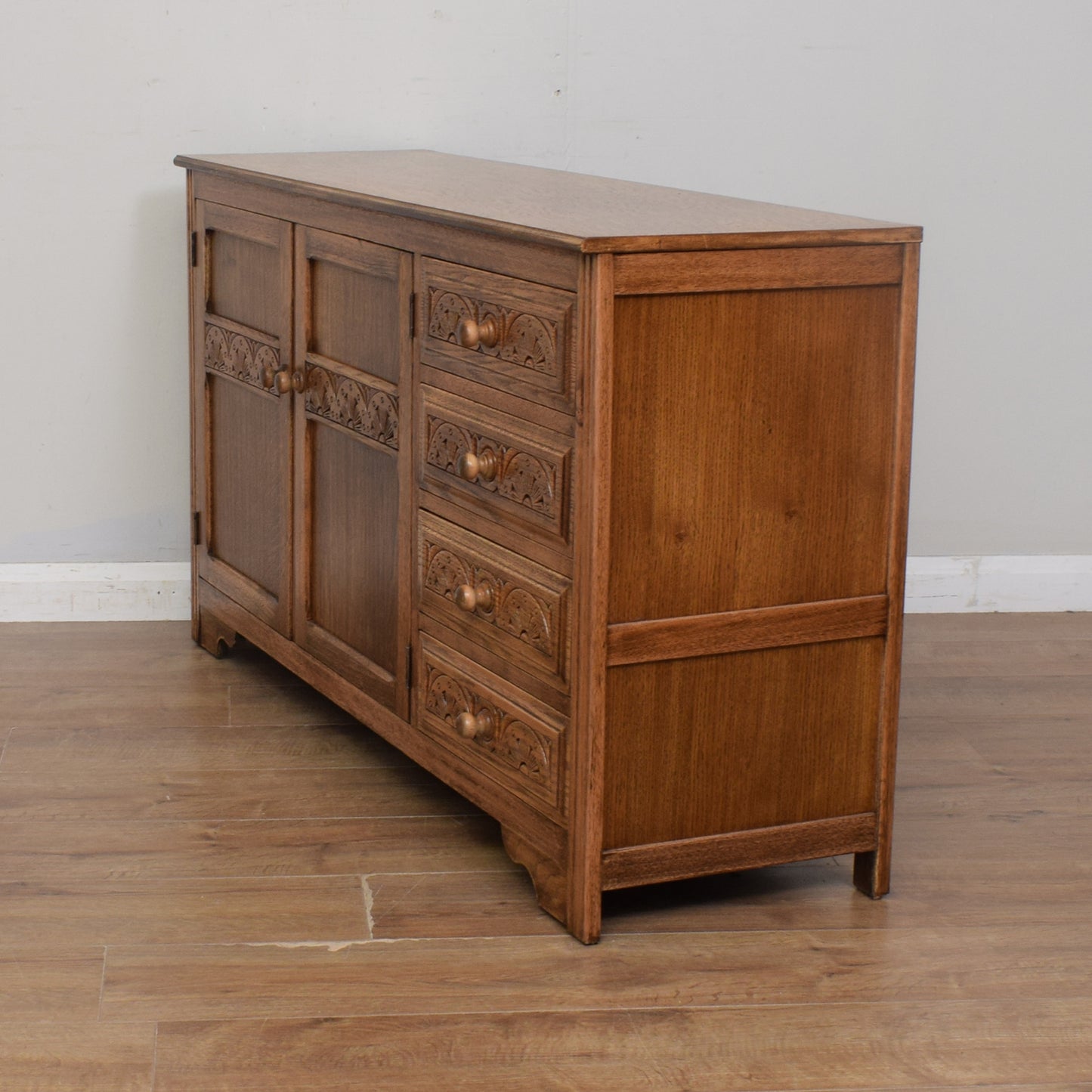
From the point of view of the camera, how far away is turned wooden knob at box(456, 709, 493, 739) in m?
2.27

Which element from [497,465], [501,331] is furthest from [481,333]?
[497,465]

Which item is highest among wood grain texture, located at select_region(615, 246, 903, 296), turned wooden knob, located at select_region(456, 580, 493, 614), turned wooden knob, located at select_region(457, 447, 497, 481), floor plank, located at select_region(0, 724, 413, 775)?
wood grain texture, located at select_region(615, 246, 903, 296)

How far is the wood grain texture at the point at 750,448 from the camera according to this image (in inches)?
78.5

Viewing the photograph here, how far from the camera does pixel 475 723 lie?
7.48 feet

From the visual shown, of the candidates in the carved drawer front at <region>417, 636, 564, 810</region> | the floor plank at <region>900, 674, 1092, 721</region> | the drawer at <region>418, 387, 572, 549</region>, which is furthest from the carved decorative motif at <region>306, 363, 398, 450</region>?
the floor plank at <region>900, 674, 1092, 721</region>

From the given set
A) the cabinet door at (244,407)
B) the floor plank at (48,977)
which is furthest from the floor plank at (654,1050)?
the cabinet door at (244,407)

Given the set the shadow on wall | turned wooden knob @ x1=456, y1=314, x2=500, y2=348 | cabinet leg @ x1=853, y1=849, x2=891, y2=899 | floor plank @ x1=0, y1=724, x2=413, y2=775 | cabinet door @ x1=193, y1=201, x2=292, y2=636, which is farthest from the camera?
the shadow on wall

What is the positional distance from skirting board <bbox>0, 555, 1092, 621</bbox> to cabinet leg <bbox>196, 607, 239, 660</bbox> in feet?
0.70

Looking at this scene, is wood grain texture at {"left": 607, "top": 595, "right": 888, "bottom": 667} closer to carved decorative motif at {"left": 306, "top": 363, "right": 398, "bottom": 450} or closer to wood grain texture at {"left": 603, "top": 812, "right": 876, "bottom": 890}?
wood grain texture at {"left": 603, "top": 812, "right": 876, "bottom": 890}

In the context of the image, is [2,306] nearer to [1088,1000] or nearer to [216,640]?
[216,640]

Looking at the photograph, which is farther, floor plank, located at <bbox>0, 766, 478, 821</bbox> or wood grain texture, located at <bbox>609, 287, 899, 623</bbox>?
floor plank, located at <bbox>0, 766, 478, 821</bbox>

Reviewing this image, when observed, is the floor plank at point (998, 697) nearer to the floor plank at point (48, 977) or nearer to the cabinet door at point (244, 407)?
the cabinet door at point (244, 407)

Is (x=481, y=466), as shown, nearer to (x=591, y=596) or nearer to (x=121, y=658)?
(x=591, y=596)

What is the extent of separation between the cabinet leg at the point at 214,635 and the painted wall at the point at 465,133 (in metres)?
0.26
